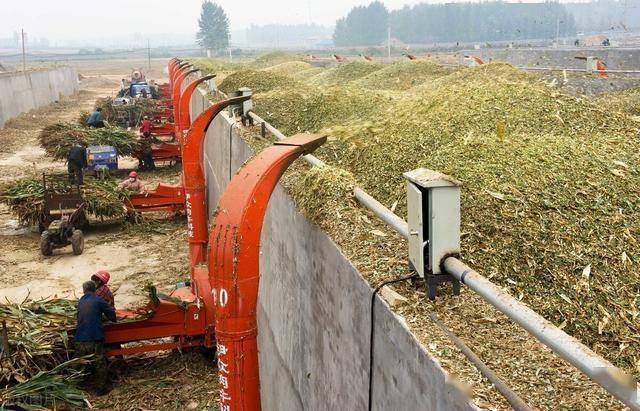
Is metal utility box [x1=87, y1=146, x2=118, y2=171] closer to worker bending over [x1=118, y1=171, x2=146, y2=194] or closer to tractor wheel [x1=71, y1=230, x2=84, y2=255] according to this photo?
worker bending over [x1=118, y1=171, x2=146, y2=194]

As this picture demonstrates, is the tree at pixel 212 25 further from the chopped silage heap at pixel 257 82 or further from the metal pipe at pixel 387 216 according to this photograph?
the metal pipe at pixel 387 216

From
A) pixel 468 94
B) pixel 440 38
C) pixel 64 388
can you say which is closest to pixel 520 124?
pixel 468 94

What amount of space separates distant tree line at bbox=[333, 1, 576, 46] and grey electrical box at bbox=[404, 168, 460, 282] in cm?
11143

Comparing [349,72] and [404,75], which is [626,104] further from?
[349,72]

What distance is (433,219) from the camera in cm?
304

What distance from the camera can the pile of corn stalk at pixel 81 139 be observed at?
→ 18953 mm

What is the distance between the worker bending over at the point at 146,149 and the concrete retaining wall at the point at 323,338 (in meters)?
13.9

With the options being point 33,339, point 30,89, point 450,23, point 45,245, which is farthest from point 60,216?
point 450,23

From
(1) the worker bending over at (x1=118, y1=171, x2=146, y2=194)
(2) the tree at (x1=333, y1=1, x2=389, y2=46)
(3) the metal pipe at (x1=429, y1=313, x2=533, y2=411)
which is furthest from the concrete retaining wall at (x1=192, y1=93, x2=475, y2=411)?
(2) the tree at (x1=333, y1=1, x2=389, y2=46)

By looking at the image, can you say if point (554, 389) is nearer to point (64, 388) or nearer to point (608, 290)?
point (608, 290)

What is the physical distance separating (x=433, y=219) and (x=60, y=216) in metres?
12.1

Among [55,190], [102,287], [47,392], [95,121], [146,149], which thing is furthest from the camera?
[95,121]

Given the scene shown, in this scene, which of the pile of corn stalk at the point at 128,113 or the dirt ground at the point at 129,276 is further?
the pile of corn stalk at the point at 128,113

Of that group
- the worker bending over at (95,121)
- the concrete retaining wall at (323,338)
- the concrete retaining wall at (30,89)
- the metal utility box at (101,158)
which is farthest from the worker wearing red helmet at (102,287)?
the concrete retaining wall at (30,89)
